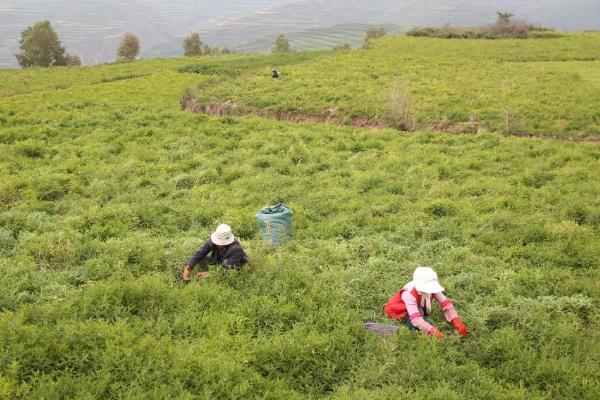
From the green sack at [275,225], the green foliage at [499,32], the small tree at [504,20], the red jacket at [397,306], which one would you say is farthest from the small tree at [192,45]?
the red jacket at [397,306]

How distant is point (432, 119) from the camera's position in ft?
80.2

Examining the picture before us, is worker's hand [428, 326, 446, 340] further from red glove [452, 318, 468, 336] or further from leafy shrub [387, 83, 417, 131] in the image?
leafy shrub [387, 83, 417, 131]

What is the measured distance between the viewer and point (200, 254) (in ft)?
30.6

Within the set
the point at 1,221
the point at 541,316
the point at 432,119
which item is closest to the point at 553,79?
the point at 432,119

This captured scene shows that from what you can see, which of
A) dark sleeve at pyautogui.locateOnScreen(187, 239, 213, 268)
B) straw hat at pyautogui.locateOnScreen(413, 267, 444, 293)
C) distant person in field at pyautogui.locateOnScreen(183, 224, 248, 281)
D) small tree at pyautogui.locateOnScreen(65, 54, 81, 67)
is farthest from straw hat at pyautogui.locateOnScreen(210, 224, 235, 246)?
small tree at pyautogui.locateOnScreen(65, 54, 81, 67)

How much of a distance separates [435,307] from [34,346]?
6599mm

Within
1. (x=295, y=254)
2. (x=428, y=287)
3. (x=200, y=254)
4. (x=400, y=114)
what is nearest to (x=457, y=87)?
(x=400, y=114)

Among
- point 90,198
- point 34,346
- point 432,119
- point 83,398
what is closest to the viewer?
point 83,398

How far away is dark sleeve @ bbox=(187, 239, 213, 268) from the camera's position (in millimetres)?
9250

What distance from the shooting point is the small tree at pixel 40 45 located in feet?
238

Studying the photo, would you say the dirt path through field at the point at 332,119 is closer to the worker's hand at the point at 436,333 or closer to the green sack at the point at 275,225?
the green sack at the point at 275,225

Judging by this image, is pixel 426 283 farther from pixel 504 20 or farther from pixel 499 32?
pixel 504 20

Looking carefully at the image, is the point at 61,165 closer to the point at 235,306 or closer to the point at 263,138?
the point at 263,138

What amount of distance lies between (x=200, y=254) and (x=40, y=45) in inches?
3100
